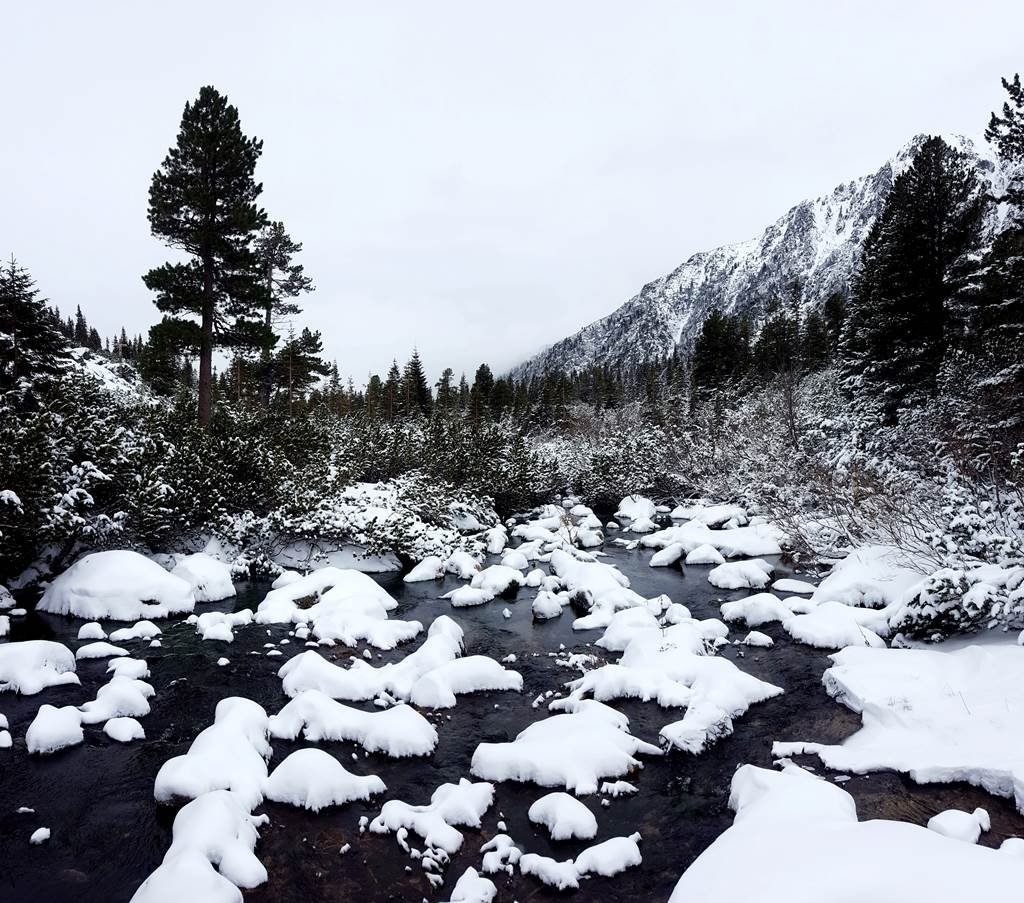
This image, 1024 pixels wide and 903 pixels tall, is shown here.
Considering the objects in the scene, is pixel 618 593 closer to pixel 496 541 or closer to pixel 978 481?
pixel 496 541

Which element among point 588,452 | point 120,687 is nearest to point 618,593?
point 120,687

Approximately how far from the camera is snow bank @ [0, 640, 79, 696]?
31.4 feet

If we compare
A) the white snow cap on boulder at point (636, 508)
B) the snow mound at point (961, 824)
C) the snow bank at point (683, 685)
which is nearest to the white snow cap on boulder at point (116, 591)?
the snow bank at point (683, 685)

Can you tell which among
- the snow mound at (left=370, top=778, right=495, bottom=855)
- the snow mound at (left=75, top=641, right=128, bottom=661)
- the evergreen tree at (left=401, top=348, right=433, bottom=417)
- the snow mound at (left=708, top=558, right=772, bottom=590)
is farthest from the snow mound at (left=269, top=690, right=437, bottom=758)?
the evergreen tree at (left=401, top=348, right=433, bottom=417)

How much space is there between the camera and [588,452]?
37219 mm

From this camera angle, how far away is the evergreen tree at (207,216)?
20.4 metres

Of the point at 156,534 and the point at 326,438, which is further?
the point at 326,438

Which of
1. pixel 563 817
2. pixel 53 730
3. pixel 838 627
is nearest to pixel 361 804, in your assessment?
pixel 563 817

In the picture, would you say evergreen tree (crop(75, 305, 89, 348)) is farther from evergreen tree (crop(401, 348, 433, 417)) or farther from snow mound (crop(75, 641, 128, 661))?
snow mound (crop(75, 641, 128, 661))

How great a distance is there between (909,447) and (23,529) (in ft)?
88.2

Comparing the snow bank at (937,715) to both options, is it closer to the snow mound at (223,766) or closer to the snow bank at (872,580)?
the snow bank at (872,580)

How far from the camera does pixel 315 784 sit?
7.03 m

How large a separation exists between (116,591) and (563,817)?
12366 millimetres

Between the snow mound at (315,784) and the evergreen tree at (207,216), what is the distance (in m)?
17.0
